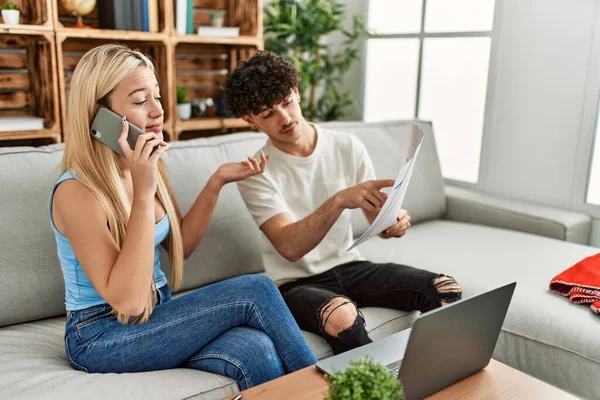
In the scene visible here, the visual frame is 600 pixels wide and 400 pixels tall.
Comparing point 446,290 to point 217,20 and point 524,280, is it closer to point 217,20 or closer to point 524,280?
point 524,280

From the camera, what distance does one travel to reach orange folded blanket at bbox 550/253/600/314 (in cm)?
162

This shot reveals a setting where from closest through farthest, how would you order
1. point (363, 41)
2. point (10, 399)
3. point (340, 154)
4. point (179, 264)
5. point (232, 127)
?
1. point (10, 399)
2. point (179, 264)
3. point (340, 154)
4. point (232, 127)
5. point (363, 41)

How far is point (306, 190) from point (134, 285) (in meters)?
0.70

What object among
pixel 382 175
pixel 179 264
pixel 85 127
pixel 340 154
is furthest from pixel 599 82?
pixel 85 127

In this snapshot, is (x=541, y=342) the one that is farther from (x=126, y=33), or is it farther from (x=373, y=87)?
(x=373, y=87)

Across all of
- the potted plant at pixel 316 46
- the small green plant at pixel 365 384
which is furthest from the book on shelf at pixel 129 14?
the small green plant at pixel 365 384

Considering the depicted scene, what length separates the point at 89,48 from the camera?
2.65 metres

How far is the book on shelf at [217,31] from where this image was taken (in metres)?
2.68

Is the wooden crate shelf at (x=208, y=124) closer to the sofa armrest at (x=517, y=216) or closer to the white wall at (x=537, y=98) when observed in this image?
the sofa armrest at (x=517, y=216)

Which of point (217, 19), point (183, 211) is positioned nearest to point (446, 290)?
point (183, 211)

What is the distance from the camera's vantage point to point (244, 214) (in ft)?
6.29

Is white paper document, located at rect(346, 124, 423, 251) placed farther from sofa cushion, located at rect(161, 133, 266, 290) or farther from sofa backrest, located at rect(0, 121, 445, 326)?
sofa cushion, located at rect(161, 133, 266, 290)

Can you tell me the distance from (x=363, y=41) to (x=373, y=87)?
0.29 meters

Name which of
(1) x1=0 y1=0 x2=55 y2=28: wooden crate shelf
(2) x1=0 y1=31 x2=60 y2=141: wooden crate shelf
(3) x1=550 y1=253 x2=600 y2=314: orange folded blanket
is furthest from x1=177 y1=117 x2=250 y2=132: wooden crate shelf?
(3) x1=550 y1=253 x2=600 y2=314: orange folded blanket
